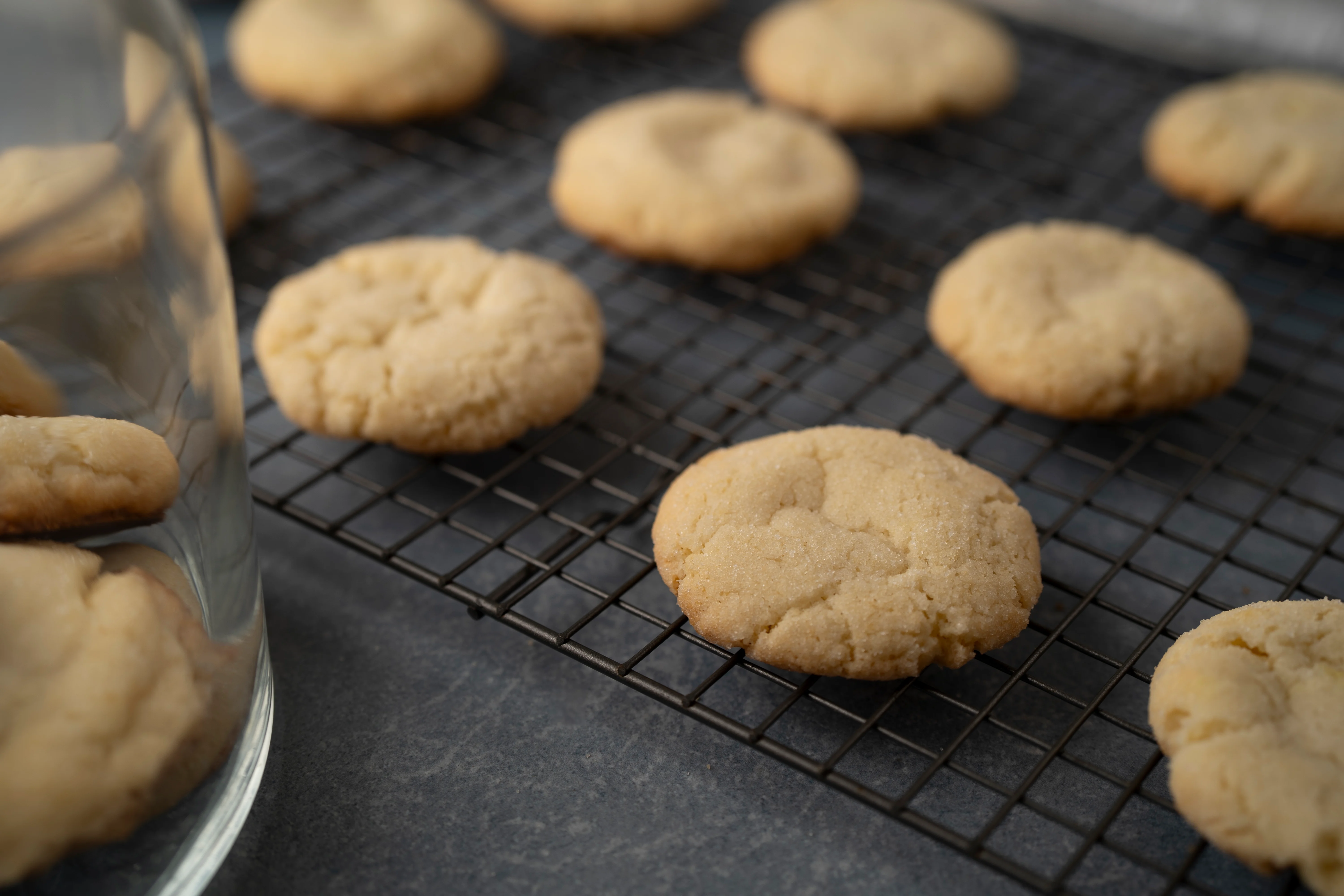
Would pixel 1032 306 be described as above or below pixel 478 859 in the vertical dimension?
above

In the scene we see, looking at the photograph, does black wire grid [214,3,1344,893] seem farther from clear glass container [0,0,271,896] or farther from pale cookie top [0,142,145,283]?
pale cookie top [0,142,145,283]

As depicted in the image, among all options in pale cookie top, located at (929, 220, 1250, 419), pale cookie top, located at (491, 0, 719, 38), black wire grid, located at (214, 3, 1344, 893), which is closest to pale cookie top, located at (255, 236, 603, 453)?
black wire grid, located at (214, 3, 1344, 893)

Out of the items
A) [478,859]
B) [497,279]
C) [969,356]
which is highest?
[497,279]

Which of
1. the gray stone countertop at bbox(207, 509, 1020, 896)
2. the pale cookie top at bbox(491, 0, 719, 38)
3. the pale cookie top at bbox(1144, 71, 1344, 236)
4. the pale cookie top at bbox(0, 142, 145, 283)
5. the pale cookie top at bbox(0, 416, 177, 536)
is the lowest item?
the gray stone countertop at bbox(207, 509, 1020, 896)

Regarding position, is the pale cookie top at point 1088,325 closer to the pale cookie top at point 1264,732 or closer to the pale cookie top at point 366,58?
the pale cookie top at point 1264,732

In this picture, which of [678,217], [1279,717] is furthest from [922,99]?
[1279,717]

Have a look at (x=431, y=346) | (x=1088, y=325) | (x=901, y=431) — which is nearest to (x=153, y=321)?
(x=431, y=346)

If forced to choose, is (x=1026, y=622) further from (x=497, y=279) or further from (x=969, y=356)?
(x=497, y=279)
